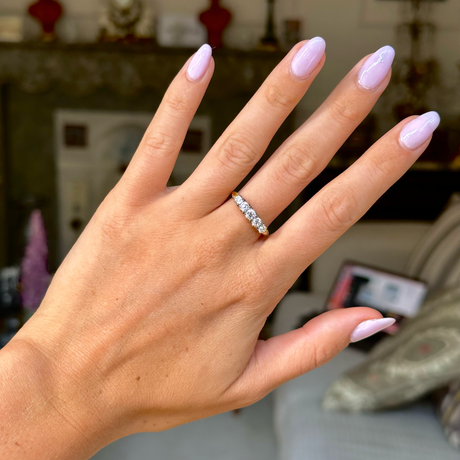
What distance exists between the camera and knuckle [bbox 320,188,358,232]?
1.77ft

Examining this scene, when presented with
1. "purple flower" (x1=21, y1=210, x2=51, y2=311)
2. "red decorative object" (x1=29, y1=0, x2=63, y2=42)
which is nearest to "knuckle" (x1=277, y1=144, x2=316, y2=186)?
"purple flower" (x1=21, y1=210, x2=51, y2=311)

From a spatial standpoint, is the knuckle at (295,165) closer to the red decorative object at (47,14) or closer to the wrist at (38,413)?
the wrist at (38,413)

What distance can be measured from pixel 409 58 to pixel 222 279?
10.3 ft

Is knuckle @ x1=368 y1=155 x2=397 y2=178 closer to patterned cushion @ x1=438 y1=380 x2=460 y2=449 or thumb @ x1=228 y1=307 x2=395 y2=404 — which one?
thumb @ x1=228 y1=307 x2=395 y2=404

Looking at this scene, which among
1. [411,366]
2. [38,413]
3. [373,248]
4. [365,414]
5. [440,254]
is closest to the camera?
[38,413]

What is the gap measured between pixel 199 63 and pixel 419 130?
259 millimetres

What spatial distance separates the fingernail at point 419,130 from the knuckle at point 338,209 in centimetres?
9

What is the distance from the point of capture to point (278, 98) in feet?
1.76

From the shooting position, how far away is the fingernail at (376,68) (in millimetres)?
496

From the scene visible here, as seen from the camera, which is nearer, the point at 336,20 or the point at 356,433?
the point at 356,433

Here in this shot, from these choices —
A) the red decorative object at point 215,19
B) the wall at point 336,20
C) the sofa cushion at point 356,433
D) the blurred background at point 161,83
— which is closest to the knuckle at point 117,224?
the sofa cushion at point 356,433

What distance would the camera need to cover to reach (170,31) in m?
3.10

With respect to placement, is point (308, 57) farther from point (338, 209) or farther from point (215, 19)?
point (215, 19)

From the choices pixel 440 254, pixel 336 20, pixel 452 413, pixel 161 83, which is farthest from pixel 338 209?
pixel 336 20
